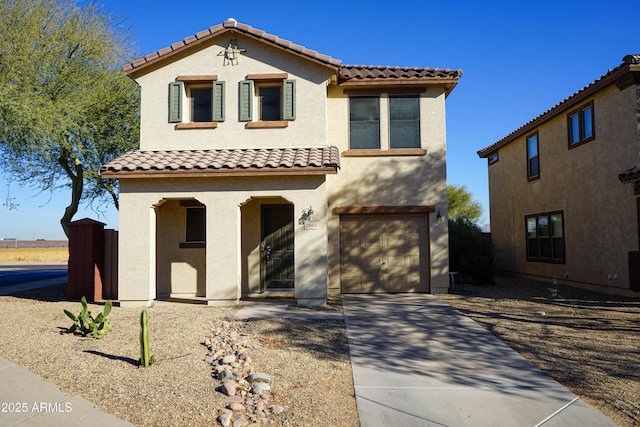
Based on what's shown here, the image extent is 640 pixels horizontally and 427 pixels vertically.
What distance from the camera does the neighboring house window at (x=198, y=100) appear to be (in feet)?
40.3

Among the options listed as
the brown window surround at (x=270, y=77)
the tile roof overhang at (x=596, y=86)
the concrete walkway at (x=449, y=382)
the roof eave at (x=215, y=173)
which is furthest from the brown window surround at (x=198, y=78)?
the tile roof overhang at (x=596, y=86)

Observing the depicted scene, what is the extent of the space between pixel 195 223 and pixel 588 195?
11.5 meters

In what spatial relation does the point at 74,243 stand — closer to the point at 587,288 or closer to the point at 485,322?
the point at 485,322

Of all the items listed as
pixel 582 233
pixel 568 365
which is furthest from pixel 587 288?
pixel 568 365

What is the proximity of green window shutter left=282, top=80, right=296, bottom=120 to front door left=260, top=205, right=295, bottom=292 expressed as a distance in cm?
240

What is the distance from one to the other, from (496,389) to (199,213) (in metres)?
9.14

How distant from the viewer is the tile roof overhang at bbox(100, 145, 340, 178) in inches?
417

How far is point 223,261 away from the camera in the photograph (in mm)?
10992

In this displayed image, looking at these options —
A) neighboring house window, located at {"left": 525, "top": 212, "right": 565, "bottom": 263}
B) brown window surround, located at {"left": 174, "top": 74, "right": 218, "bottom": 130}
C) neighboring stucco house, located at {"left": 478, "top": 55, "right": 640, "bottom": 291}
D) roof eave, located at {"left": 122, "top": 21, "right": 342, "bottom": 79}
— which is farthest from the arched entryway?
neighboring house window, located at {"left": 525, "top": 212, "right": 565, "bottom": 263}

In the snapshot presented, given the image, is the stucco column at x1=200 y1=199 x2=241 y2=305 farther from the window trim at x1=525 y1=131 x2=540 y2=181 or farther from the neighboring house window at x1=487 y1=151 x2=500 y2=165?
the neighboring house window at x1=487 y1=151 x2=500 y2=165

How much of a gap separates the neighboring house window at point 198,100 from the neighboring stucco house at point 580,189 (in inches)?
406

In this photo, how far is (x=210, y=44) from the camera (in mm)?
12500

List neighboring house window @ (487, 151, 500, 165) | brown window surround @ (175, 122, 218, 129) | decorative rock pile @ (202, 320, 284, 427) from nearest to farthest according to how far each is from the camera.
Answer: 1. decorative rock pile @ (202, 320, 284, 427)
2. brown window surround @ (175, 122, 218, 129)
3. neighboring house window @ (487, 151, 500, 165)

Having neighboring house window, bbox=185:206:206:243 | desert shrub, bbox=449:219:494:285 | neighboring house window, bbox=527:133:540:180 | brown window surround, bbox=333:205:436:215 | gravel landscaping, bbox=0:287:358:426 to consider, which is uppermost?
neighboring house window, bbox=527:133:540:180
